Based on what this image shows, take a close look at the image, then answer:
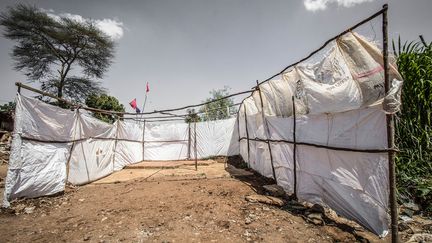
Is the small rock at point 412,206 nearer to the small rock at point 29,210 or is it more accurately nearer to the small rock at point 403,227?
the small rock at point 403,227

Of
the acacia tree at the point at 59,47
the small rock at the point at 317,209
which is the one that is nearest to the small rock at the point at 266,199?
the small rock at the point at 317,209

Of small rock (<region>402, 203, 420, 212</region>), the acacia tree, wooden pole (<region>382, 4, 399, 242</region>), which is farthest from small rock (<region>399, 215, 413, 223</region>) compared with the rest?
the acacia tree

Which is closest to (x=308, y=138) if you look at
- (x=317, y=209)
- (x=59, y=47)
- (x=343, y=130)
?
(x=343, y=130)

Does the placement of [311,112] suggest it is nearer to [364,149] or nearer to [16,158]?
[364,149]

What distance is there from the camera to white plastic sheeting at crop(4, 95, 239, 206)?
16.0ft

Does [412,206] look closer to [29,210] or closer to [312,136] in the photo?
[312,136]

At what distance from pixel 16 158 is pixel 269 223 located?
217 inches

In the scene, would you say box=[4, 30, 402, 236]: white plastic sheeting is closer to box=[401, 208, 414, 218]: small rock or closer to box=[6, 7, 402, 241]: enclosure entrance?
box=[6, 7, 402, 241]: enclosure entrance

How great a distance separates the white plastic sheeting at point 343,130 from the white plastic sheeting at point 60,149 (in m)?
5.95

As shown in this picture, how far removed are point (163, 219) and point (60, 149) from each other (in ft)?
13.0

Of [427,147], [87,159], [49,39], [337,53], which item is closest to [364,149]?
[337,53]

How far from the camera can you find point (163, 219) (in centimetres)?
404

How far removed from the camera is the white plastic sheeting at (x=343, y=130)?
2.93 meters

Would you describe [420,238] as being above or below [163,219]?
above
